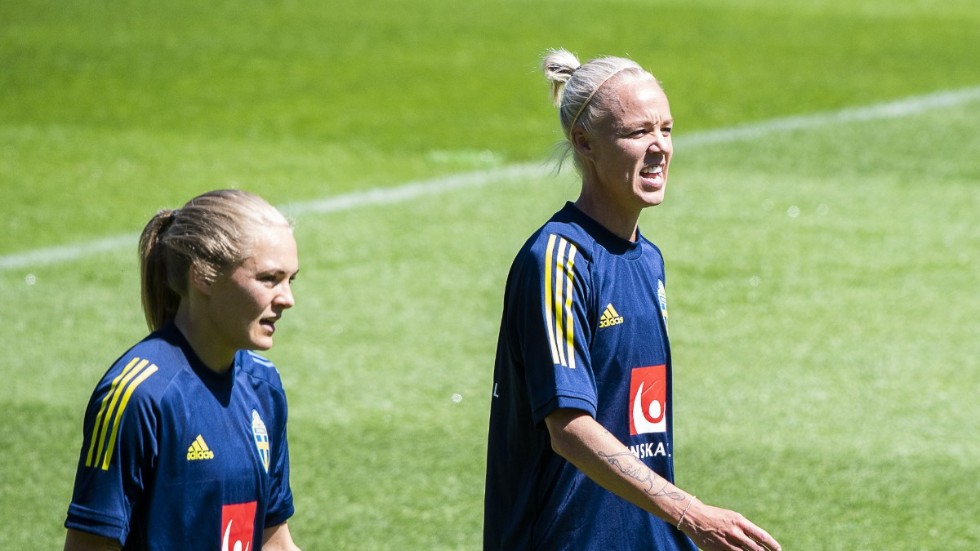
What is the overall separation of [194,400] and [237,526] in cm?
32

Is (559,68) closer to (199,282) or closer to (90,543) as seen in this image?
(199,282)

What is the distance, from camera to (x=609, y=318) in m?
3.78

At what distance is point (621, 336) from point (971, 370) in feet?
16.7

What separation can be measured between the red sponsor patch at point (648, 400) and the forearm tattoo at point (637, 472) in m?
0.28

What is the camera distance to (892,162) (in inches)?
529

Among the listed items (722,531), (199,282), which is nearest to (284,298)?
(199,282)

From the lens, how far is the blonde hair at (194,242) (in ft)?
11.4

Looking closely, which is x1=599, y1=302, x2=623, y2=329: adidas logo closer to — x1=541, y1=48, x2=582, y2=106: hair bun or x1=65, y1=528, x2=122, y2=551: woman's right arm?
x1=541, y1=48, x2=582, y2=106: hair bun

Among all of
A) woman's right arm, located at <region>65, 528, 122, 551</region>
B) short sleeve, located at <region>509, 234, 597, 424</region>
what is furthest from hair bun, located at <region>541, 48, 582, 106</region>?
woman's right arm, located at <region>65, 528, 122, 551</region>

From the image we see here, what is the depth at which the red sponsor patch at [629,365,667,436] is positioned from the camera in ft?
12.6

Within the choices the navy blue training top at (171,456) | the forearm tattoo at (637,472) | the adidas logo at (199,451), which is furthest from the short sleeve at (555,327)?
the adidas logo at (199,451)

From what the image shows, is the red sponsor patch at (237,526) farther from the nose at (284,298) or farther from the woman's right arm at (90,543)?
the nose at (284,298)

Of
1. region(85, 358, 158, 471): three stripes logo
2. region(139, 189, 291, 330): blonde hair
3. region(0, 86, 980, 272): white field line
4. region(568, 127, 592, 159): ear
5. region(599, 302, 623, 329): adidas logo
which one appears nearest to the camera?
region(85, 358, 158, 471): three stripes logo

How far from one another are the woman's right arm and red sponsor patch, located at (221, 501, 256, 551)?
0.79 ft
